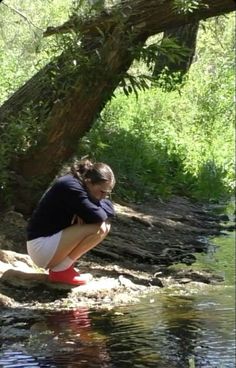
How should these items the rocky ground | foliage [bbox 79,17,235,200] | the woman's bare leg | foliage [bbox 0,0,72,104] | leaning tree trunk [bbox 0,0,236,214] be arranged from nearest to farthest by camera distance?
the woman's bare leg
the rocky ground
leaning tree trunk [bbox 0,0,236,214]
foliage [bbox 0,0,72,104]
foliage [bbox 79,17,235,200]

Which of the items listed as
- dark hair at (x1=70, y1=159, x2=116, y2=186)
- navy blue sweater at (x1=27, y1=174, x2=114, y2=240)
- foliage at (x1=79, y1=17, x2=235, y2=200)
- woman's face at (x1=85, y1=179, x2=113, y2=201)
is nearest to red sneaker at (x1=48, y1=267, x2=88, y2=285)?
navy blue sweater at (x1=27, y1=174, x2=114, y2=240)

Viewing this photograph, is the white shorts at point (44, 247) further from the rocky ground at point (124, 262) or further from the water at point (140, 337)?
the water at point (140, 337)

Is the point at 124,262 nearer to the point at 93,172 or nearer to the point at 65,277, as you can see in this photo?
the point at 65,277

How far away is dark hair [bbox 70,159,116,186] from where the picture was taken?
6.04m

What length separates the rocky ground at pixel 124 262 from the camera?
20.9ft

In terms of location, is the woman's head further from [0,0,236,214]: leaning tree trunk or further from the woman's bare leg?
[0,0,236,214]: leaning tree trunk

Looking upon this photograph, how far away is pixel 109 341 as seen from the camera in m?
5.31

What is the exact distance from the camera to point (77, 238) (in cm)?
620

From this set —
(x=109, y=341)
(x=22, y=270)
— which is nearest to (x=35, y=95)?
(x=22, y=270)

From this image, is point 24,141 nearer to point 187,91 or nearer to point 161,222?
point 161,222

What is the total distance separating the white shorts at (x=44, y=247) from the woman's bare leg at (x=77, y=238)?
0.10ft

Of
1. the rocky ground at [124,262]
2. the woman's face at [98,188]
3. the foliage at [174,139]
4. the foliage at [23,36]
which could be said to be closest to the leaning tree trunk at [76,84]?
the rocky ground at [124,262]

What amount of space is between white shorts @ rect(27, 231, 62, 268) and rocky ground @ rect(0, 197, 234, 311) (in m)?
0.25

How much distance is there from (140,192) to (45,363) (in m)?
7.67
